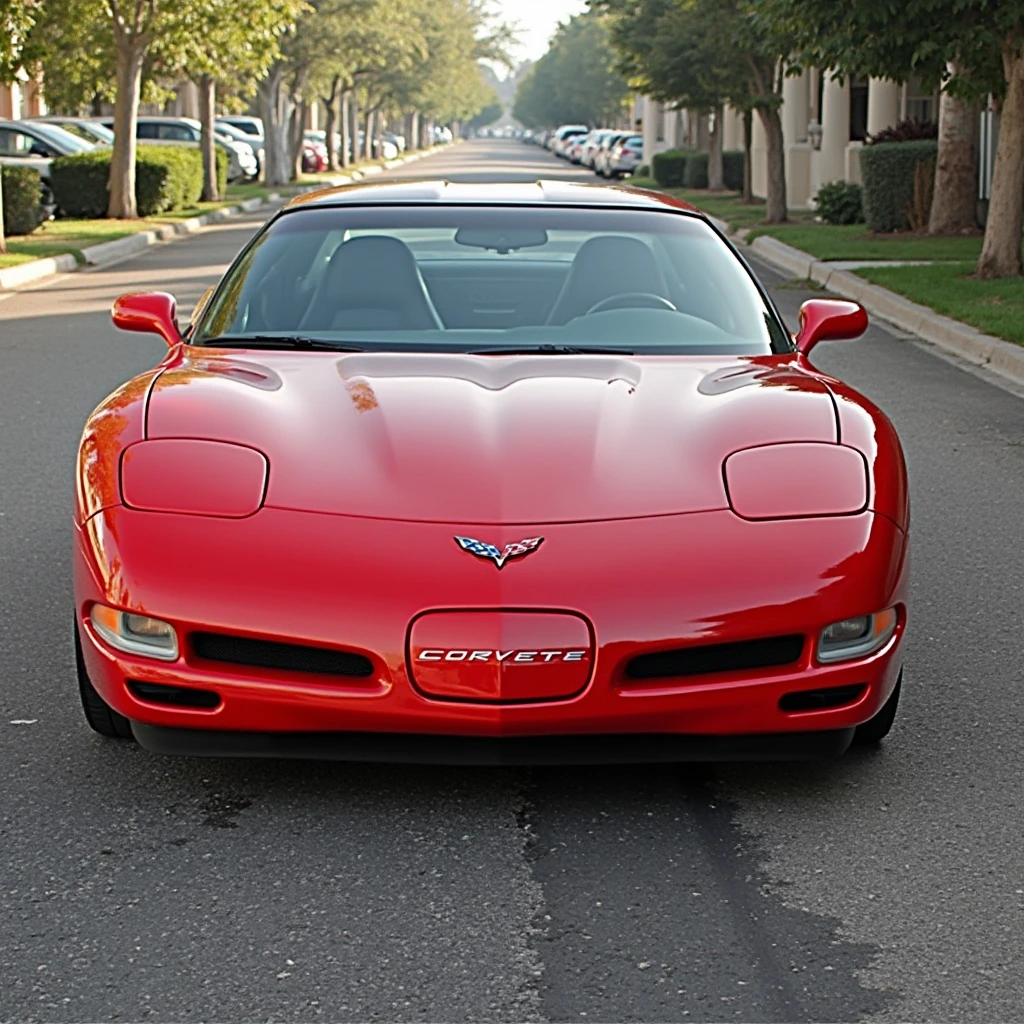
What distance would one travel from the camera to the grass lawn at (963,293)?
14.0m

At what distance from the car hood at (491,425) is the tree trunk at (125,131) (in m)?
25.5

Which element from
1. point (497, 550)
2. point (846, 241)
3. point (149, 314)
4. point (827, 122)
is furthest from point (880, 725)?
point (827, 122)

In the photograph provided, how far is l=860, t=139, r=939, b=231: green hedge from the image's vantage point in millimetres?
25453

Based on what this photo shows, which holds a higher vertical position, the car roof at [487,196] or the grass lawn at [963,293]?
the car roof at [487,196]

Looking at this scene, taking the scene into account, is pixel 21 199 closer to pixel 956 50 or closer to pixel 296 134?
pixel 956 50

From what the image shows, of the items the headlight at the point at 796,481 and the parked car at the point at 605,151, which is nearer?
the headlight at the point at 796,481

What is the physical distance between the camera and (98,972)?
331 cm

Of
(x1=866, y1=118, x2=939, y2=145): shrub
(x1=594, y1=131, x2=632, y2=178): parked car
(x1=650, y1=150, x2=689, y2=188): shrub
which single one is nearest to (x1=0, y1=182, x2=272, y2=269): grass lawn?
(x1=866, y1=118, x2=939, y2=145): shrub

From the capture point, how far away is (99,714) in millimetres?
4496

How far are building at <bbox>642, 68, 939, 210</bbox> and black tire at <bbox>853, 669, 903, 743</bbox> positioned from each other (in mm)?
27228

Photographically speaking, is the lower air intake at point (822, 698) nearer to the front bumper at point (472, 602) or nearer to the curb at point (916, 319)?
the front bumper at point (472, 602)

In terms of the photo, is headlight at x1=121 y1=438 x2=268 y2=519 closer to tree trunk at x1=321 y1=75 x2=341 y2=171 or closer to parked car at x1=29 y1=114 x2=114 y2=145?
parked car at x1=29 y1=114 x2=114 y2=145

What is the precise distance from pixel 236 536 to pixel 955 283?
14386mm

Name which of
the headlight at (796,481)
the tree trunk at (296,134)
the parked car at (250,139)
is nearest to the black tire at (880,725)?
the headlight at (796,481)
